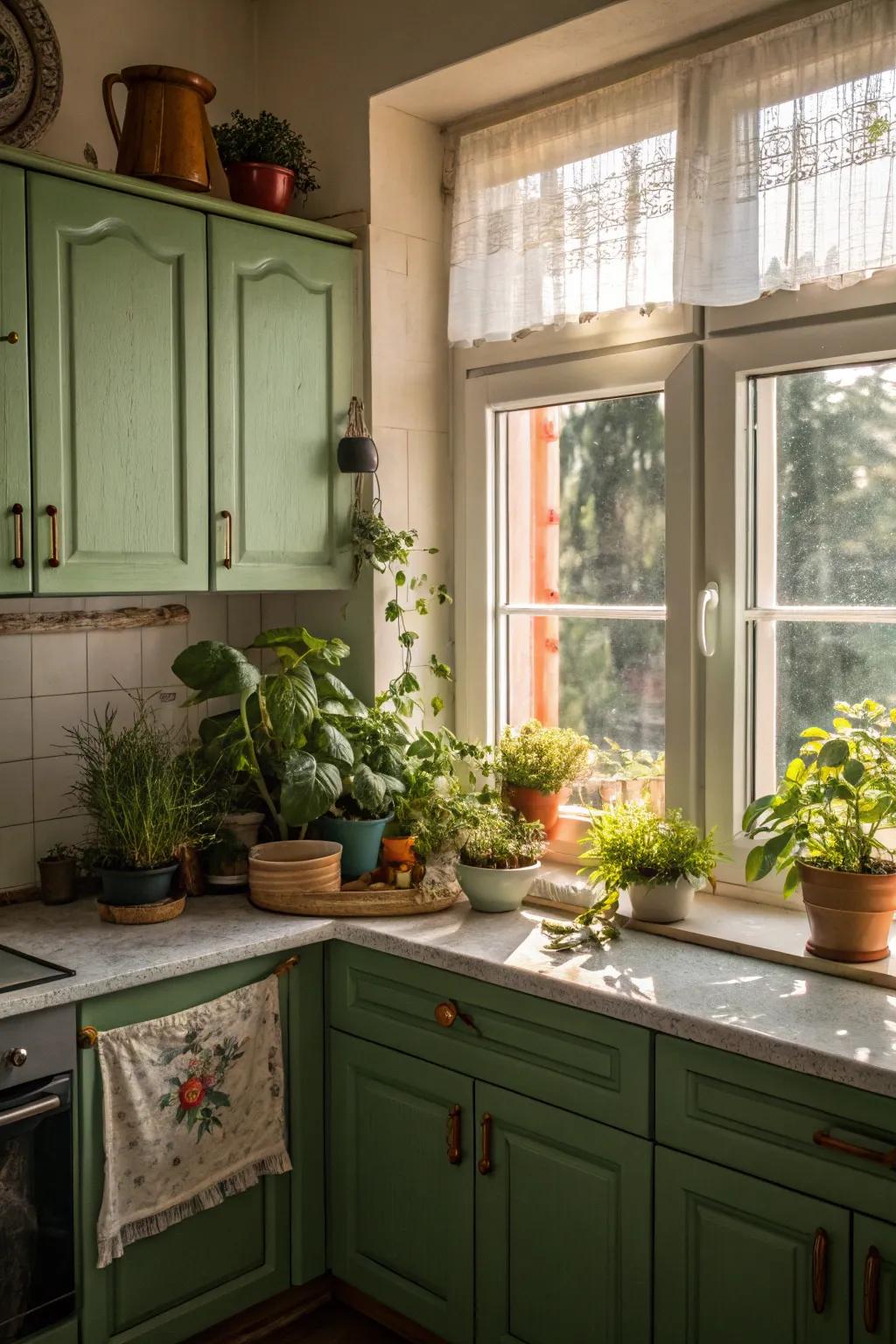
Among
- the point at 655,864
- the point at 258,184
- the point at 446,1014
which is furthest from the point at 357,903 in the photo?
the point at 258,184

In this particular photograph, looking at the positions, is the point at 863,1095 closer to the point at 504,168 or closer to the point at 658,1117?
the point at 658,1117

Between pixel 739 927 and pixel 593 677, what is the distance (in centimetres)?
69

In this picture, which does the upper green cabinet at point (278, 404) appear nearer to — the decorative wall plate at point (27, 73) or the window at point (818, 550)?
the decorative wall plate at point (27, 73)

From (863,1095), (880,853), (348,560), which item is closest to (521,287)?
(348,560)

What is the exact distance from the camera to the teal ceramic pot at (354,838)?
2.66 m

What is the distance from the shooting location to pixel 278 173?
266 centimetres

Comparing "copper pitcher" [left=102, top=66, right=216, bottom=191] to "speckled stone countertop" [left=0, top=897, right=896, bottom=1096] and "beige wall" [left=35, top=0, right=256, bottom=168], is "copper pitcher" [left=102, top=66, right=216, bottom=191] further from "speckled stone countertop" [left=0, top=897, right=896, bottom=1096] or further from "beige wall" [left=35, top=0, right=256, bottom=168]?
"speckled stone countertop" [left=0, top=897, right=896, bottom=1096]

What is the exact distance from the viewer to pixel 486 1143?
2.18 m

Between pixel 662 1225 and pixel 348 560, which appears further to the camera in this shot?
pixel 348 560

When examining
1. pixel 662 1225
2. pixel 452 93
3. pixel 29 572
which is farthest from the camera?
pixel 452 93

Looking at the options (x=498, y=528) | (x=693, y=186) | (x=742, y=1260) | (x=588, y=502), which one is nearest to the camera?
(x=742, y=1260)

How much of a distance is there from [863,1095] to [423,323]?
1.98 meters

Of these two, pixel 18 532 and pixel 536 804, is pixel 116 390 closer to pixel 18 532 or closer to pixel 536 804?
pixel 18 532

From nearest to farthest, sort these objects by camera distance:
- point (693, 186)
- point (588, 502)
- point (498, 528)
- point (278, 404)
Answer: point (693, 186) → point (278, 404) → point (588, 502) → point (498, 528)
